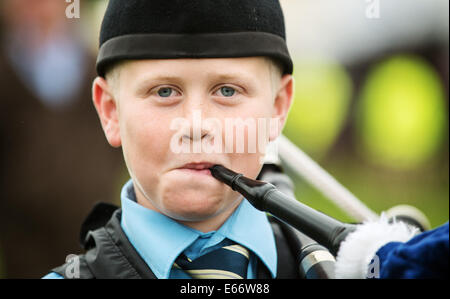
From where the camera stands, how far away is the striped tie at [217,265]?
0.68 metres

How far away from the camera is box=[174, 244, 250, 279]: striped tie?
2.24ft

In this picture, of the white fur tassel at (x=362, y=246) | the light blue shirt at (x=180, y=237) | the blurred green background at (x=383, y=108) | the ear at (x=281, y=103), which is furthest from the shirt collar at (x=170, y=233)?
the blurred green background at (x=383, y=108)

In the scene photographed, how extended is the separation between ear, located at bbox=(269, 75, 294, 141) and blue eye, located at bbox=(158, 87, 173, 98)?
159 millimetres

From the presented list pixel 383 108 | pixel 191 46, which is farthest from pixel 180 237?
pixel 383 108

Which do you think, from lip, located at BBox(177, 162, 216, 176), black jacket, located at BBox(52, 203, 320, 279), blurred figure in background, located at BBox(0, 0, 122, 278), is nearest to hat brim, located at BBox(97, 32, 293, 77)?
lip, located at BBox(177, 162, 216, 176)

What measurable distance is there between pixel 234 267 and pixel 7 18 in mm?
888

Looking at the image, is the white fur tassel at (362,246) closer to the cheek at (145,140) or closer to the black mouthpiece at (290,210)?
the black mouthpiece at (290,210)

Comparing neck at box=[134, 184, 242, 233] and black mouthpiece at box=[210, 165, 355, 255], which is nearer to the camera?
black mouthpiece at box=[210, 165, 355, 255]

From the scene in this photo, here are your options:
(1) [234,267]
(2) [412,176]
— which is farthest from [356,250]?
(2) [412,176]

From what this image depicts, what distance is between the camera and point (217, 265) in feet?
2.26

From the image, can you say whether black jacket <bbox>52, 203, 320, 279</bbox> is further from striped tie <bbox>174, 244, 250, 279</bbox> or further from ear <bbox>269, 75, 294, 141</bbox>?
ear <bbox>269, 75, 294, 141</bbox>

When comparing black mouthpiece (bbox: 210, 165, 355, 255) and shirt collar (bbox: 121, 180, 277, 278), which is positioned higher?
Result: black mouthpiece (bbox: 210, 165, 355, 255)

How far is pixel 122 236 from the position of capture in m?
0.73
